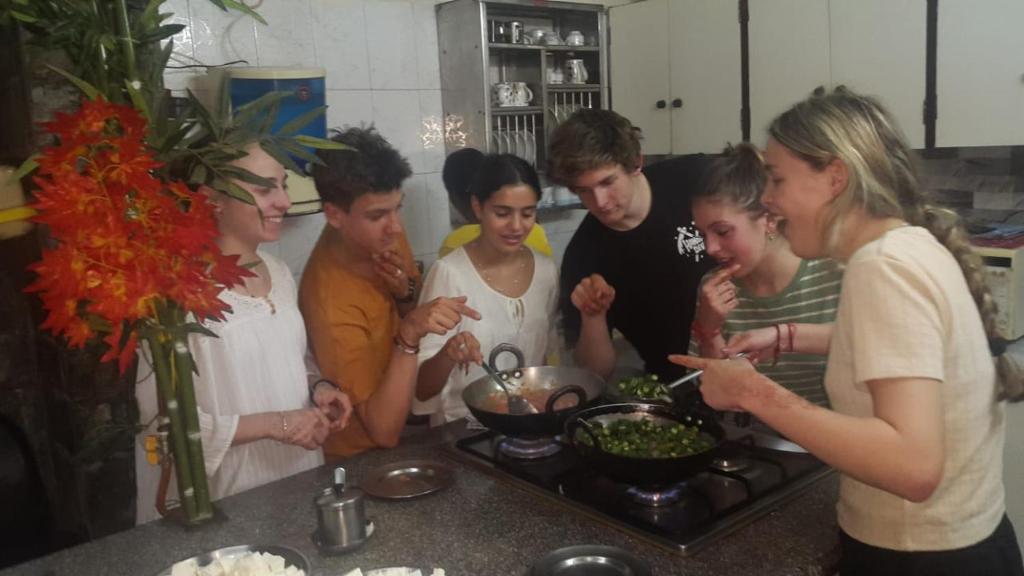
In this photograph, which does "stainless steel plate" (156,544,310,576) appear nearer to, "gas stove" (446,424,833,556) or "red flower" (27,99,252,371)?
"red flower" (27,99,252,371)

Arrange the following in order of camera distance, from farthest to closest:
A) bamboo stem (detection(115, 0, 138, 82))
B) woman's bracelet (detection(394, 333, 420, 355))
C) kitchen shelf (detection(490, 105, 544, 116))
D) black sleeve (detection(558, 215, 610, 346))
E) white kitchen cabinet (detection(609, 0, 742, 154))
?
white kitchen cabinet (detection(609, 0, 742, 154)) → kitchen shelf (detection(490, 105, 544, 116)) → black sleeve (detection(558, 215, 610, 346)) → woman's bracelet (detection(394, 333, 420, 355)) → bamboo stem (detection(115, 0, 138, 82))

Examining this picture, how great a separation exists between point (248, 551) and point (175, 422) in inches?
9.5

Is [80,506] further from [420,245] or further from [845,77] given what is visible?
[845,77]

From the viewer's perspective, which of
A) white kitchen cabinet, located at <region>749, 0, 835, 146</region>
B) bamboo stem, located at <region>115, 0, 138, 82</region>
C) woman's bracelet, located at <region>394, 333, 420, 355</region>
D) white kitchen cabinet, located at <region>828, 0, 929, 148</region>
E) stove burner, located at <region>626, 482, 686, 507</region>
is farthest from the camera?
white kitchen cabinet, located at <region>749, 0, 835, 146</region>

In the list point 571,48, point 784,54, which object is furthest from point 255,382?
point 784,54

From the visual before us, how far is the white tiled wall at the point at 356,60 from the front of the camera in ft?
7.91

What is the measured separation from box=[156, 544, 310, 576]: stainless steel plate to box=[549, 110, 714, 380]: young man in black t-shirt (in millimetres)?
967

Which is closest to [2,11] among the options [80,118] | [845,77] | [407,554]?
[80,118]

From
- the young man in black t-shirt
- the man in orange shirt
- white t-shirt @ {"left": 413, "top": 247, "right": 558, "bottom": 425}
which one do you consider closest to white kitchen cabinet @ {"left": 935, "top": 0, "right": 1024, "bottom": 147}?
the young man in black t-shirt

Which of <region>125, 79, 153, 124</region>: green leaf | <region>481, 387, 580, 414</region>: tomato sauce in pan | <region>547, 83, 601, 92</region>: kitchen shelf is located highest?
<region>547, 83, 601, 92</region>: kitchen shelf

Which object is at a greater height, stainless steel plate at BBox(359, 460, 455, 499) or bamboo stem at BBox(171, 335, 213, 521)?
bamboo stem at BBox(171, 335, 213, 521)

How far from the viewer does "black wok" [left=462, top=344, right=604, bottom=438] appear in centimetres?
→ 141

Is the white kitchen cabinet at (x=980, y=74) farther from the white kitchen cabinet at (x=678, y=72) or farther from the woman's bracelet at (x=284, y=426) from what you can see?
the woman's bracelet at (x=284, y=426)

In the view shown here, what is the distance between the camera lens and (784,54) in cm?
293
